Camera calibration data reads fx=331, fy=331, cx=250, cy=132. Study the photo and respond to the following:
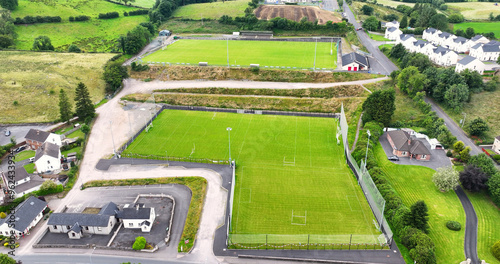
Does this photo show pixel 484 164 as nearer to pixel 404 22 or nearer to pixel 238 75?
pixel 238 75

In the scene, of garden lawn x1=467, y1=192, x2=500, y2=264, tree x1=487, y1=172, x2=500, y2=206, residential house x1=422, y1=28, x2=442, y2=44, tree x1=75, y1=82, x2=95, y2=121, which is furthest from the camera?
residential house x1=422, y1=28, x2=442, y2=44

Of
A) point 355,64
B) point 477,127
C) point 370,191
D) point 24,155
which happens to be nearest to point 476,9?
point 355,64

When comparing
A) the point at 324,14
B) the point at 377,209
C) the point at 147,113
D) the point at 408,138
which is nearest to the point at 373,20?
the point at 324,14

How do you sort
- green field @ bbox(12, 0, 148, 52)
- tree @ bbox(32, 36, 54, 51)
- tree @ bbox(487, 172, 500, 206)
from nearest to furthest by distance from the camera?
tree @ bbox(487, 172, 500, 206) → tree @ bbox(32, 36, 54, 51) → green field @ bbox(12, 0, 148, 52)

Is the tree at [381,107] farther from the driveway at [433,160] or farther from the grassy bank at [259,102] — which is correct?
the grassy bank at [259,102]

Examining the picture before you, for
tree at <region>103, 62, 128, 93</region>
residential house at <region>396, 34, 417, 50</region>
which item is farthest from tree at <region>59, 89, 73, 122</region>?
residential house at <region>396, 34, 417, 50</region>

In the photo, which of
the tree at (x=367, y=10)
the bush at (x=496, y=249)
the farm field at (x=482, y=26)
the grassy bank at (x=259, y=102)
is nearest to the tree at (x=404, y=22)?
the farm field at (x=482, y=26)

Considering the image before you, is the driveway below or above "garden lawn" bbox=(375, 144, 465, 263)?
above

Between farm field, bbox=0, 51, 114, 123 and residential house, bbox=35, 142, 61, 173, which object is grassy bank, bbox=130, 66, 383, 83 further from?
residential house, bbox=35, 142, 61, 173
